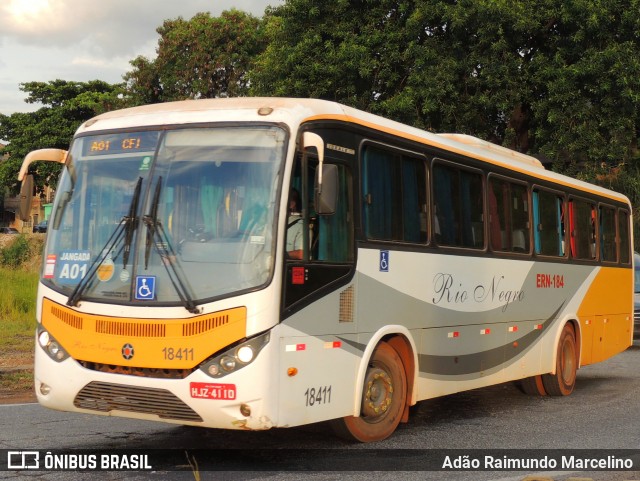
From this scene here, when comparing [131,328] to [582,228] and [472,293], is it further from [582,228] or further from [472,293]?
[582,228]

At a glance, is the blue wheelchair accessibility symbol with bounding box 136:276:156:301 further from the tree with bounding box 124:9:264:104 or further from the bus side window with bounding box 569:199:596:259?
the tree with bounding box 124:9:264:104

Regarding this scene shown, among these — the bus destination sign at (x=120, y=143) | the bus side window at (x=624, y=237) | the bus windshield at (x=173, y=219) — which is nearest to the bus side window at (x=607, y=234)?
the bus side window at (x=624, y=237)

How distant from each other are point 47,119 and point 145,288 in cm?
6698

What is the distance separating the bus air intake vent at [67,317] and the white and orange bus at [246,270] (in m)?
0.01

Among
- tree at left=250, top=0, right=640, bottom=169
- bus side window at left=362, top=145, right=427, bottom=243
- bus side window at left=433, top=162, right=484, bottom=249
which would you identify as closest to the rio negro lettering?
bus side window at left=433, top=162, right=484, bottom=249

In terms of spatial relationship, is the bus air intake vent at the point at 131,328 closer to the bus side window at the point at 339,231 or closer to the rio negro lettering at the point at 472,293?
the bus side window at the point at 339,231

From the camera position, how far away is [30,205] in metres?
8.91

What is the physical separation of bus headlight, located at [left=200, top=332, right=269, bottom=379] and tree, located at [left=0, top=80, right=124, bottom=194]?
64799 mm

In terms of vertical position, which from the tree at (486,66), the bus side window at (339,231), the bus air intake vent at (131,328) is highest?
the tree at (486,66)

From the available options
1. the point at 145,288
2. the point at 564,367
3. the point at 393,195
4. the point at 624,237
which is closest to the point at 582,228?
the point at 564,367

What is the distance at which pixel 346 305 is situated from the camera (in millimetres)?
8430

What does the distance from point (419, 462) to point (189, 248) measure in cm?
259

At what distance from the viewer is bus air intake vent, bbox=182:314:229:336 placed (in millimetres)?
7363

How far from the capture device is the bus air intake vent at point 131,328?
7484mm
